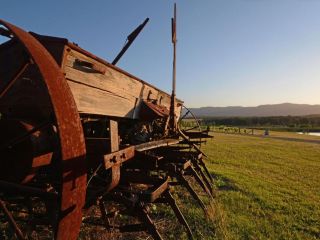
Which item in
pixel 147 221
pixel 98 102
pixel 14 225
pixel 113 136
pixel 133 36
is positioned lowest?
pixel 147 221

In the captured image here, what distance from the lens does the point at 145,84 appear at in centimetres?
543

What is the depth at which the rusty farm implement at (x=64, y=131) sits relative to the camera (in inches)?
99.3

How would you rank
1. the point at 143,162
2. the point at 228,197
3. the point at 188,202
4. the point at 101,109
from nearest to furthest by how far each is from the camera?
the point at 101,109 < the point at 143,162 < the point at 188,202 < the point at 228,197

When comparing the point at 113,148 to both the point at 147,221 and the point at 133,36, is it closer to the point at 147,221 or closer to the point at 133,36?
the point at 147,221

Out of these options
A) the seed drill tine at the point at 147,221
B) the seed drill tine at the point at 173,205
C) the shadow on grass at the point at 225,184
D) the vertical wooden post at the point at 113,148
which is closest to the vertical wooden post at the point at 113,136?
the vertical wooden post at the point at 113,148

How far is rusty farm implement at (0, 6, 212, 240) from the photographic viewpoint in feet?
8.28

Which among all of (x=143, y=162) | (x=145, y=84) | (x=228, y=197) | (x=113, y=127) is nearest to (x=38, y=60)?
(x=113, y=127)

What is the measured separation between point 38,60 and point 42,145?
3.51 ft

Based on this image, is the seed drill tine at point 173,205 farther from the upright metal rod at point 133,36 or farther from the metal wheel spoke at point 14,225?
the upright metal rod at point 133,36

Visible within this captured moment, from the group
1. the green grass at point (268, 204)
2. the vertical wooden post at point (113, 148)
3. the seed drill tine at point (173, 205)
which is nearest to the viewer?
the vertical wooden post at point (113, 148)

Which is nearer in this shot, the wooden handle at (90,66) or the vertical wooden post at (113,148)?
the vertical wooden post at (113,148)

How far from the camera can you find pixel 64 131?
7.98 ft

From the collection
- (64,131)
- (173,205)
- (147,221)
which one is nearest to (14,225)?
(64,131)

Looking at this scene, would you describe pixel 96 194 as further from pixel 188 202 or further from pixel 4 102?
pixel 188 202
